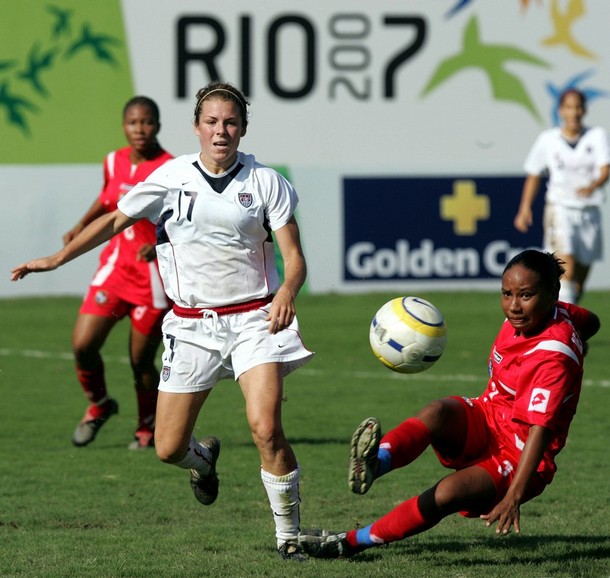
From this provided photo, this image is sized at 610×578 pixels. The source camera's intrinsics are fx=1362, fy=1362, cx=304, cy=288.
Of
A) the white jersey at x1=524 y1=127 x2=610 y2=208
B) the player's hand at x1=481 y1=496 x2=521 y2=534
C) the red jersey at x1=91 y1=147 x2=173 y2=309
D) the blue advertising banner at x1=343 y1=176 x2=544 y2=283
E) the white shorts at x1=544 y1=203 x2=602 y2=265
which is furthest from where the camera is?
the blue advertising banner at x1=343 y1=176 x2=544 y2=283

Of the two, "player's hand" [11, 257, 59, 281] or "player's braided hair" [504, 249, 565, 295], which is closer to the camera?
"player's braided hair" [504, 249, 565, 295]

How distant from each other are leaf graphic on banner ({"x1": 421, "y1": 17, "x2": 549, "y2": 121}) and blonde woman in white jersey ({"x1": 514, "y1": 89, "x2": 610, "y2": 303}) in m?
5.11

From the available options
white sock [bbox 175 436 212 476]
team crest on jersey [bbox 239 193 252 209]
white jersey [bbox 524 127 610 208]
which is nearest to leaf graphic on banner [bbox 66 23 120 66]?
white jersey [bbox 524 127 610 208]

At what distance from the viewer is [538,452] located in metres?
5.43

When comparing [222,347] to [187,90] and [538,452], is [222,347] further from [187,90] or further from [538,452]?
[187,90]

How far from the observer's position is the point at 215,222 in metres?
6.09

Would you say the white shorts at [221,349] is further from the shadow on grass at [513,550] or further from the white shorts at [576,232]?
the white shorts at [576,232]

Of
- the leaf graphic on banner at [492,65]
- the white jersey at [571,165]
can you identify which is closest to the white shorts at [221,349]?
the white jersey at [571,165]

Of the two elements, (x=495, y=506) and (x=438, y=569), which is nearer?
(x=495, y=506)

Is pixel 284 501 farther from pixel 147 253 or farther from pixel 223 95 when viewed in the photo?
pixel 147 253

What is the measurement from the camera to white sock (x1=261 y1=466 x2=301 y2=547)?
602 cm

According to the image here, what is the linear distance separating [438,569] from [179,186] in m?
2.04

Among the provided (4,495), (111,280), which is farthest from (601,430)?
(4,495)

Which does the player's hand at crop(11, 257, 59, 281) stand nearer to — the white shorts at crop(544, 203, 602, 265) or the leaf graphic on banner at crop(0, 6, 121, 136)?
the white shorts at crop(544, 203, 602, 265)
